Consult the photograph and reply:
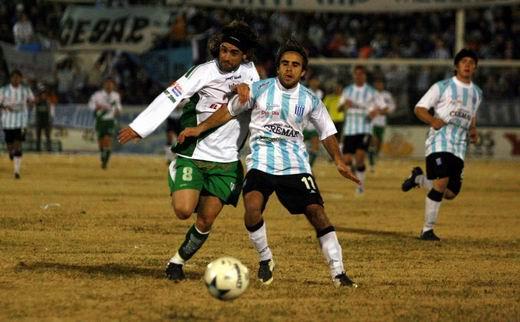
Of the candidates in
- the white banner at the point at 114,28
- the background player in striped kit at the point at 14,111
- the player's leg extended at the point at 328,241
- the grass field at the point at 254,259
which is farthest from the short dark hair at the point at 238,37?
the white banner at the point at 114,28

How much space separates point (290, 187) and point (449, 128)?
17.0ft

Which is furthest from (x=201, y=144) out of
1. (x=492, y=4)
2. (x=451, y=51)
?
(x=451, y=51)

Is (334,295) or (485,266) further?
(485,266)

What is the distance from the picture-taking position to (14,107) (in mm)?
26359

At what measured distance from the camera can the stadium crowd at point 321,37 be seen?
3575cm

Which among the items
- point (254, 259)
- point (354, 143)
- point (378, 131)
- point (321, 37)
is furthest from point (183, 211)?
point (321, 37)

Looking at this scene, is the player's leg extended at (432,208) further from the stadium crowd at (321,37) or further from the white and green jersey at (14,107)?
the stadium crowd at (321,37)

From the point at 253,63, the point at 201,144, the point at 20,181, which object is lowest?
the point at 20,181

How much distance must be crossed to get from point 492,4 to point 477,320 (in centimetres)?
2585

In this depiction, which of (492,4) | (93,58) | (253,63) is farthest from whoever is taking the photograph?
(93,58)

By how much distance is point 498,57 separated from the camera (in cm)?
3703

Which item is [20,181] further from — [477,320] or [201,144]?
[477,320]

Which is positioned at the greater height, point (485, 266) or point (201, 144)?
point (201, 144)

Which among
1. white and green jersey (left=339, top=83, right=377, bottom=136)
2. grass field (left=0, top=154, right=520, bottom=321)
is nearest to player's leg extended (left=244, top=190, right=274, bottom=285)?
grass field (left=0, top=154, right=520, bottom=321)
